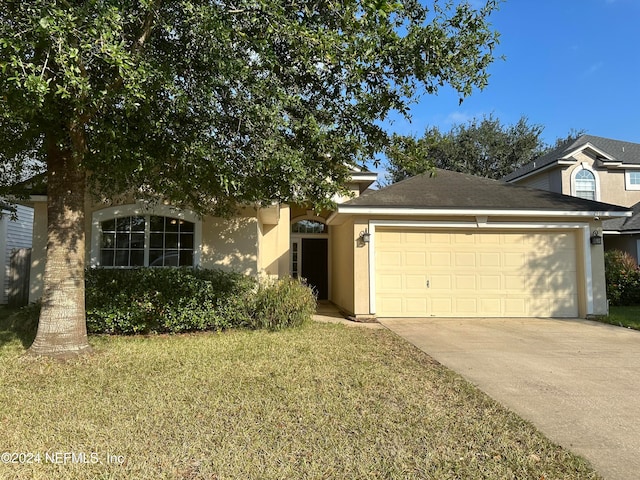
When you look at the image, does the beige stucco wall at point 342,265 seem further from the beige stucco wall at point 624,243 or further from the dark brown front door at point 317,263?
the beige stucco wall at point 624,243

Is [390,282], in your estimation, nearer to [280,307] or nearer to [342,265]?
[342,265]

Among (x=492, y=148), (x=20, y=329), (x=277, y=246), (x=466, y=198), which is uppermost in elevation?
(x=492, y=148)

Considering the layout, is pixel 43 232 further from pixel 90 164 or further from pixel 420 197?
pixel 420 197

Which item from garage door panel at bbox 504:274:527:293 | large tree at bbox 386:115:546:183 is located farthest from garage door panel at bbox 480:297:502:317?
large tree at bbox 386:115:546:183

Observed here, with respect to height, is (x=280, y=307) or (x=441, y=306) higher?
(x=280, y=307)

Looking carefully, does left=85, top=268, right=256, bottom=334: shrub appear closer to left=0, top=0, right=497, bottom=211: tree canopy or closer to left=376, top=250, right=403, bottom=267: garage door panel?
left=0, top=0, right=497, bottom=211: tree canopy

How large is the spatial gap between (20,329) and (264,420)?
6.80m

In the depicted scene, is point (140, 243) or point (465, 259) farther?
point (465, 259)

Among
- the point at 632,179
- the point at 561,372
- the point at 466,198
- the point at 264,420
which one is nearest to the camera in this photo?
the point at 264,420

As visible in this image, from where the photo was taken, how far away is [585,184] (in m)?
17.7

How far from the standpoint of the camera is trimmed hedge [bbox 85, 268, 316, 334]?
322 inches

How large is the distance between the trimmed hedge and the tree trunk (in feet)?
5.72

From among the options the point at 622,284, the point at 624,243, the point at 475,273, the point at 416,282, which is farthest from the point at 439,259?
the point at 624,243

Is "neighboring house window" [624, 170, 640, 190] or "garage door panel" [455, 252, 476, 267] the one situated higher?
"neighboring house window" [624, 170, 640, 190]
